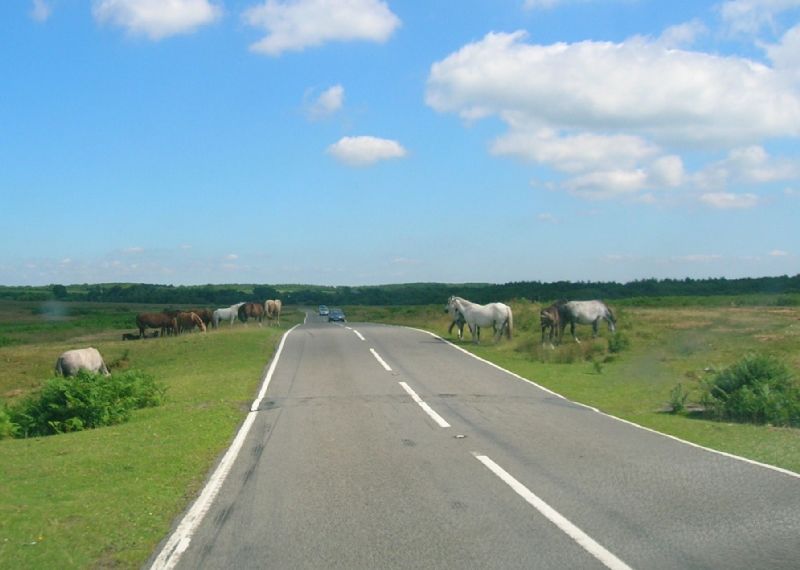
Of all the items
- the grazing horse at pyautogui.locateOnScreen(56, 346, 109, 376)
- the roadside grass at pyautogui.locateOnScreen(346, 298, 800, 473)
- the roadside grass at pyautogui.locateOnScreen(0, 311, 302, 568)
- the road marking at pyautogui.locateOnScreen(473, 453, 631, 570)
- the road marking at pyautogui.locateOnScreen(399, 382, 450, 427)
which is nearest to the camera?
the road marking at pyautogui.locateOnScreen(473, 453, 631, 570)

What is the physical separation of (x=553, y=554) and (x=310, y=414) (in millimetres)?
9329

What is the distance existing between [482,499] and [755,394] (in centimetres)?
946

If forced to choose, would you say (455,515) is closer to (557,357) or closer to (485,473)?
(485,473)

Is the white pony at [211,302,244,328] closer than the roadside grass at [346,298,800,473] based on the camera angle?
No

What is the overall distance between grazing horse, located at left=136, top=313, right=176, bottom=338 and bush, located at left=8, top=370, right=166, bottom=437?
3221 cm

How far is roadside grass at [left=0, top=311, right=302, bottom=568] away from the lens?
691cm

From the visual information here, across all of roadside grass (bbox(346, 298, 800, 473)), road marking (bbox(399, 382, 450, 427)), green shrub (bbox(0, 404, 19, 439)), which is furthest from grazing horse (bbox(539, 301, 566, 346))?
green shrub (bbox(0, 404, 19, 439))

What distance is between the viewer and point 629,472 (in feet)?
31.1

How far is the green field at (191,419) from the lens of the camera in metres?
7.50

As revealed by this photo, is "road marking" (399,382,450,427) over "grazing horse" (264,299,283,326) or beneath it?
beneath

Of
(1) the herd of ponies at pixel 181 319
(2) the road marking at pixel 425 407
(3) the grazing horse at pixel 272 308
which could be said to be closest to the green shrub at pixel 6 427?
(2) the road marking at pixel 425 407

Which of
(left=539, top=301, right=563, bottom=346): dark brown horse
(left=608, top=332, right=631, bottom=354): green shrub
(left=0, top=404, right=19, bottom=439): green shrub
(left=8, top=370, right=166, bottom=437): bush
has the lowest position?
(left=0, top=404, right=19, bottom=439): green shrub

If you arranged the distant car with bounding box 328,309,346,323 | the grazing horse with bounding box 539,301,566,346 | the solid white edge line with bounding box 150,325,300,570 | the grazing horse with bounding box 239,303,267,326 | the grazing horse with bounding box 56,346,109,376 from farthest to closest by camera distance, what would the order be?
the distant car with bounding box 328,309,346,323
the grazing horse with bounding box 239,303,267,326
the grazing horse with bounding box 539,301,566,346
the grazing horse with bounding box 56,346,109,376
the solid white edge line with bounding box 150,325,300,570

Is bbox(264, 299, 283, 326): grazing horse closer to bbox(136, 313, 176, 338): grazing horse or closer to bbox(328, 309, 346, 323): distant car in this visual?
bbox(328, 309, 346, 323): distant car
